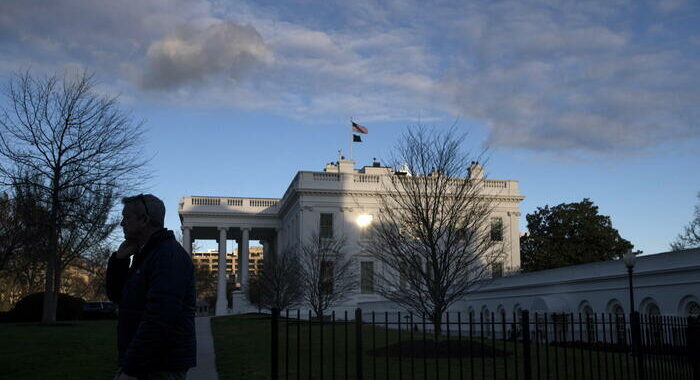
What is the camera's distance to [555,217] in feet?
213

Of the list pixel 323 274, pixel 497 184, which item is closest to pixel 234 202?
pixel 497 184

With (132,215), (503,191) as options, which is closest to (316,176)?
(503,191)

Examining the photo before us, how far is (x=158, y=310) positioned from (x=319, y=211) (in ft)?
174

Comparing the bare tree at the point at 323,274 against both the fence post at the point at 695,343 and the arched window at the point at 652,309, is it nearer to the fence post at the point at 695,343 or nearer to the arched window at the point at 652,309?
the arched window at the point at 652,309

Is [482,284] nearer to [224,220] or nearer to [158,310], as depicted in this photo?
[158,310]

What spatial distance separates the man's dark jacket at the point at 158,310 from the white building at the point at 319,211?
4810cm

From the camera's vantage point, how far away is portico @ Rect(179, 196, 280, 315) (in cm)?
6625

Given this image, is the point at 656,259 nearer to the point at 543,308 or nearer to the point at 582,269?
the point at 582,269

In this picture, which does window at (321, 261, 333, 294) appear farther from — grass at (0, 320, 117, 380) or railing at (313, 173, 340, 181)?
grass at (0, 320, 117, 380)

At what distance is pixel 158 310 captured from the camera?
416 cm

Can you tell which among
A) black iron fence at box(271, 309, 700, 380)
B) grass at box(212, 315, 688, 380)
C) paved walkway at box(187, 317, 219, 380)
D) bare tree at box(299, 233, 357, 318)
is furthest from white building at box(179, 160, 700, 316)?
paved walkway at box(187, 317, 219, 380)

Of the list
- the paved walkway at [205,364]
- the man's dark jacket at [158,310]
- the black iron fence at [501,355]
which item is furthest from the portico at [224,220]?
the man's dark jacket at [158,310]

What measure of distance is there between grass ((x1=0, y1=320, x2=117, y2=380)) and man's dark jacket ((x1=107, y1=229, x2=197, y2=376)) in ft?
33.2

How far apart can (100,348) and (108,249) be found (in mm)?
24842
